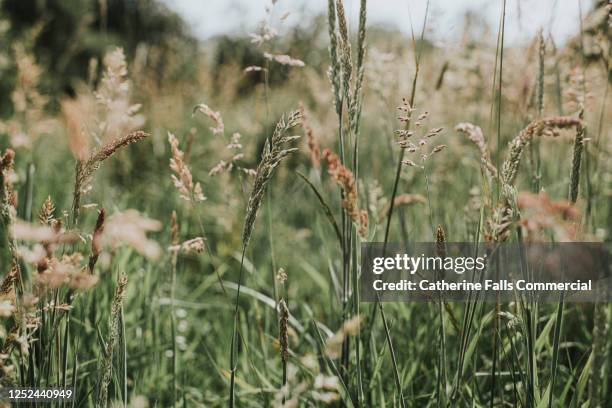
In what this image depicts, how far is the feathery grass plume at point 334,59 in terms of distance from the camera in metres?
0.94

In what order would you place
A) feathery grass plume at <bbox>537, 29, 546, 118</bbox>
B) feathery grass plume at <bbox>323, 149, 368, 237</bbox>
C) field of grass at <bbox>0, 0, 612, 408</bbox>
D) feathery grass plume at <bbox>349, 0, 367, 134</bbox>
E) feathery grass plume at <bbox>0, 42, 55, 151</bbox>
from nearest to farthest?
feathery grass plume at <bbox>323, 149, 368, 237</bbox> < field of grass at <bbox>0, 0, 612, 408</bbox> < feathery grass plume at <bbox>349, 0, 367, 134</bbox> < feathery grass plume at <bbox>537, 29, 546, 118</bbox> < feathery grass plume at <bbox>0, 42, 55, 151</bbox>

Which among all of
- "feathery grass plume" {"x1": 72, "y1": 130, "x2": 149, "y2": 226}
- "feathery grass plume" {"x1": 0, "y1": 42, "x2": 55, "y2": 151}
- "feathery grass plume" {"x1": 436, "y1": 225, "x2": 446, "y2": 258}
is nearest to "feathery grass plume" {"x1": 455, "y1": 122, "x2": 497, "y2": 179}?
"feathery grass plume" {"x1": 436, "y1": 225, "x2": 446, "y2": 258}

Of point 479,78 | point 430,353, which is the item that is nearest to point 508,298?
point 430,353

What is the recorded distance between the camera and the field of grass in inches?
33.8

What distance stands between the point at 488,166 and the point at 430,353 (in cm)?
76

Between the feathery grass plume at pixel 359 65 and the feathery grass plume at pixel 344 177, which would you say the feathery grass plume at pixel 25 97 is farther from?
the feathery grass plume at pixel 344 177

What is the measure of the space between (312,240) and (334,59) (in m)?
1.89

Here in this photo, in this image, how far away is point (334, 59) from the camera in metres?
0.97

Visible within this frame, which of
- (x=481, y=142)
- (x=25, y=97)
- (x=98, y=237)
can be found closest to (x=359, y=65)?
(x=481, y=142)

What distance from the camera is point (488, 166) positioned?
943mm

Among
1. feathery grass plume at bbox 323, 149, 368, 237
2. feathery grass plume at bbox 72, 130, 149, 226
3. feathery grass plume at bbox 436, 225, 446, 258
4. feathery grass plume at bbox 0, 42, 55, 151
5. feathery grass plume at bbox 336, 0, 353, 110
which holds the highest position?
feathery grass plume at bbox 0, 42, 55, 151

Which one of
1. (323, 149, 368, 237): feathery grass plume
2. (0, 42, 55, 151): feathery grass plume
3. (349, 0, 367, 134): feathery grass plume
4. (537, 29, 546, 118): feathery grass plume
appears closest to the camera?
(323, 149, 368, 237): feathery grass plume

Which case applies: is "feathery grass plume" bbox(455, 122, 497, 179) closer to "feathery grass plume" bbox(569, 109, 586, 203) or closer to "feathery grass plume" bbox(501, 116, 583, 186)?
"feathery grass plume" bbox(501, 116, 583, 186)

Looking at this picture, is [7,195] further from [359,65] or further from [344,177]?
[359,65]
